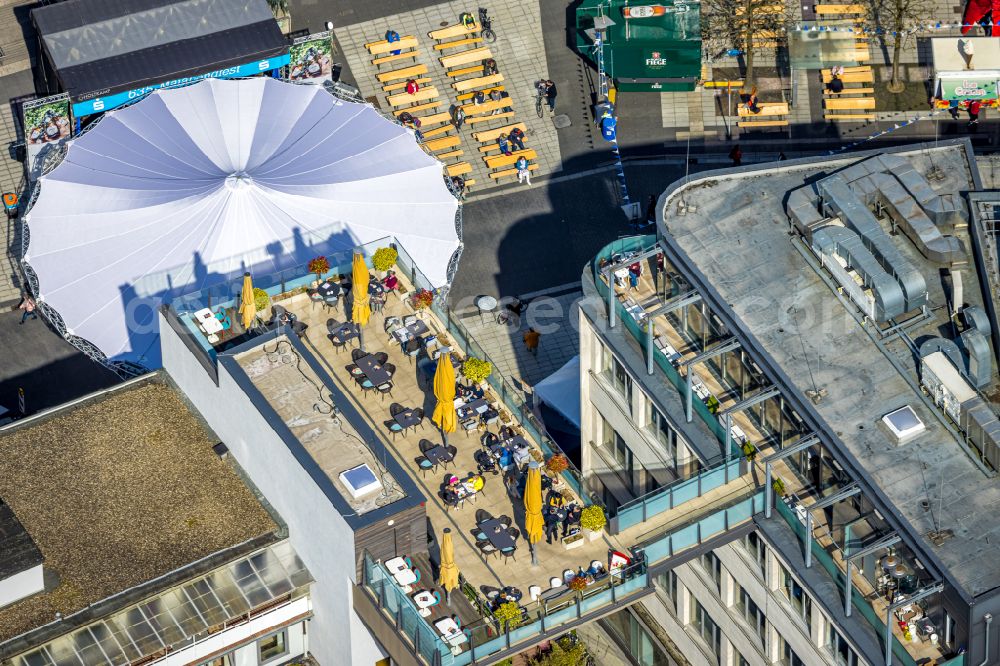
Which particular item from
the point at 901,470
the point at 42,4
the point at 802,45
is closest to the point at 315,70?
the point at 42,4

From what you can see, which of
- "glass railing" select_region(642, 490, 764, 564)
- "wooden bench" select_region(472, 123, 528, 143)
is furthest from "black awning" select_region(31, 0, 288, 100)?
"glass railing" select_region(642, 490, 764, 564)

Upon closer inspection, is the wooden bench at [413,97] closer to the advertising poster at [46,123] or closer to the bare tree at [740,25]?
the bare tree at [740,25]

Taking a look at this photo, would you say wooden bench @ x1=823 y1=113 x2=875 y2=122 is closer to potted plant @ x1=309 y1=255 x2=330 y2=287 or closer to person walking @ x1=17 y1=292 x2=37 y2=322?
potted plant @ x1=309 y1=255 x2=330 y2=287

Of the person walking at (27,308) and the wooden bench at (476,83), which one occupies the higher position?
the wooden bench at (476,83)

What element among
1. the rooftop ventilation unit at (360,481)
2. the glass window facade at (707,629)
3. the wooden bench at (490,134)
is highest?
the wooden bench at (490,134)

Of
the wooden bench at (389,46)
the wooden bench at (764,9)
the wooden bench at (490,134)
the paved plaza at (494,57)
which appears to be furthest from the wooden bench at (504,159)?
the wooden bench at (764,9)

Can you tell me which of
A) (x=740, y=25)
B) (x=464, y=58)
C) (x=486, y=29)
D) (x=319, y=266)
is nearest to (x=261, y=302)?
(x=319, y=266)

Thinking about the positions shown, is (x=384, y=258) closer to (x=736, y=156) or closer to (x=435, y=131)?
(x=435, y=131)
